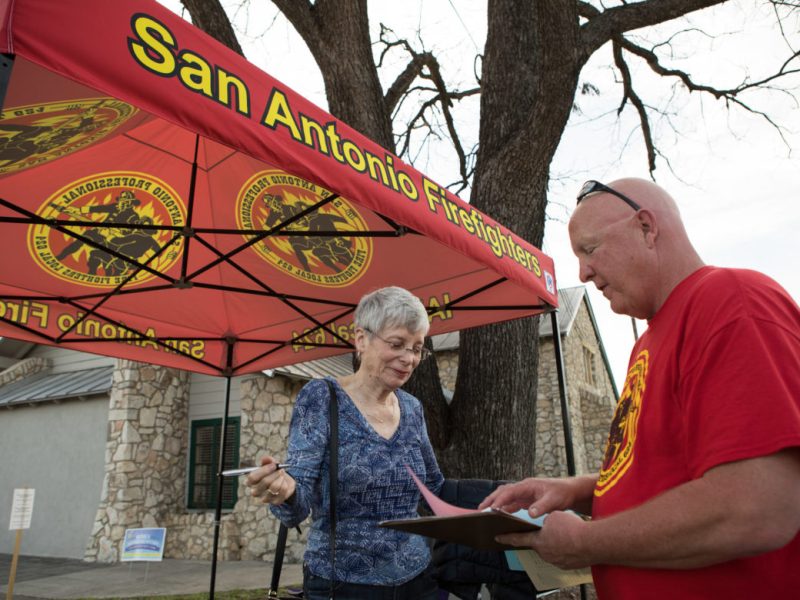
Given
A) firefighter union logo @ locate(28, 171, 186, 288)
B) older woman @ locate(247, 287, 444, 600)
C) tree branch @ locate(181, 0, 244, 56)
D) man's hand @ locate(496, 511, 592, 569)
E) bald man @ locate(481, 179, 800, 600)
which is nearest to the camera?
bald man @ locate(481, 179, 800, 600)

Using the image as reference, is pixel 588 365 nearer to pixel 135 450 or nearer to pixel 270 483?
pixel 135 450

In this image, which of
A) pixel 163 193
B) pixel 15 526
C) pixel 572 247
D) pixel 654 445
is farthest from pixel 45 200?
pixel 654 445

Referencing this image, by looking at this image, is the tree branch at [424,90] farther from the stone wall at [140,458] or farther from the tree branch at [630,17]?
the stone wall at [140,458]

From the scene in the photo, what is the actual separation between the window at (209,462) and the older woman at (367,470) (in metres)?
9.82

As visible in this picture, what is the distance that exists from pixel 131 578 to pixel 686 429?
10.2 m

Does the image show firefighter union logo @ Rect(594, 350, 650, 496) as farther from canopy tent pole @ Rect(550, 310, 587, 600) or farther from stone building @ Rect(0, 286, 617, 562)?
stone building @ Rect(0, 286, 617, 562)

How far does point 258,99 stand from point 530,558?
1.78 metres

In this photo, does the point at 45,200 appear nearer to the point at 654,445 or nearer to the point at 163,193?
the point at 163,193

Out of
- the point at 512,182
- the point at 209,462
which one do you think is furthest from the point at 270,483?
the point at 209,462

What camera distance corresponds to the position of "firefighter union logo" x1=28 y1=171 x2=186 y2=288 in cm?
356

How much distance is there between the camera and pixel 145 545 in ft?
24.0

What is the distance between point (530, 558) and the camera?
1.81 meters

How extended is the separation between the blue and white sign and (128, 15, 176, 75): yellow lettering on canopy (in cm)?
673

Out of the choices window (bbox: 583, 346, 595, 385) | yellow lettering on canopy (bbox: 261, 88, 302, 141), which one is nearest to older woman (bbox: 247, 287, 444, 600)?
yellow lettering on canopy (bbox: 261, 88, 302, 141)
